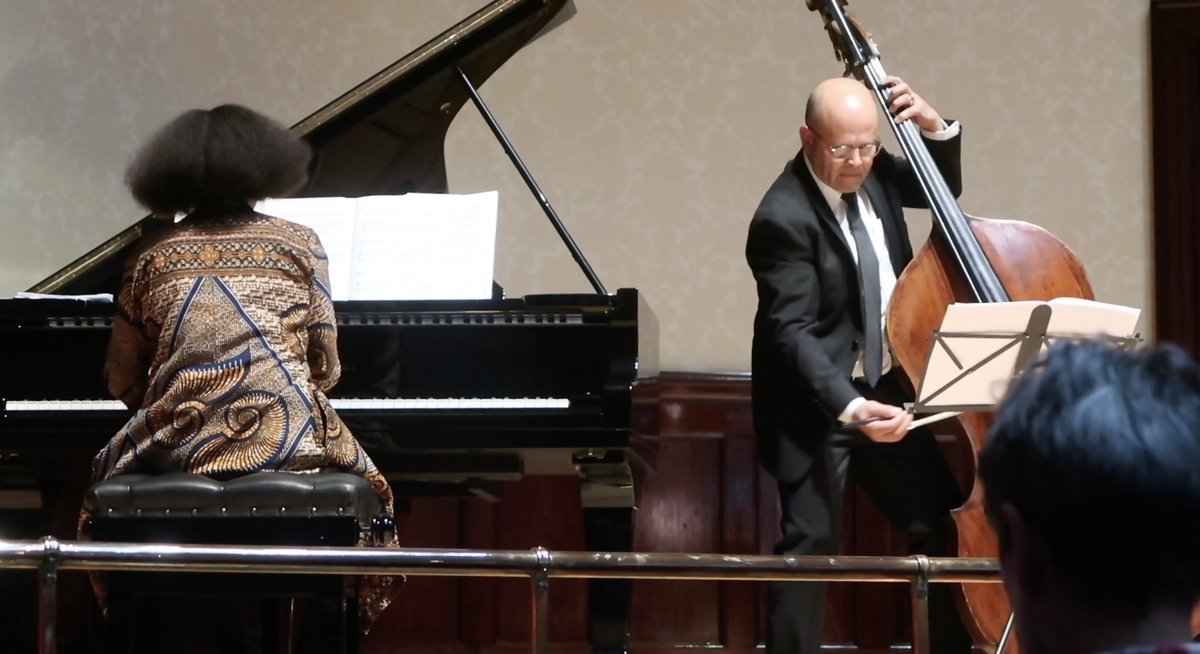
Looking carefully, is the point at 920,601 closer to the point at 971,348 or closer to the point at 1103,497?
the point at 971,348

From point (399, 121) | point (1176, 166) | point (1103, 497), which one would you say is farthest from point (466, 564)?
point (1176, 166)

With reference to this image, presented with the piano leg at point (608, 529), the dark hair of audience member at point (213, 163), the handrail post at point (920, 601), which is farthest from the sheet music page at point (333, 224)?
the handrail post at point (920, 601)

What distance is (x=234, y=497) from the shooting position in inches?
98.6

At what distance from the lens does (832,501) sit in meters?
2.89

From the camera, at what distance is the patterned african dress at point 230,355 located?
2576 mm

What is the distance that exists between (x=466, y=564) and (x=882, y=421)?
1154 mm

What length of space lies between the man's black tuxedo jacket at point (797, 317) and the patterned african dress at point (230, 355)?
0.82 metres

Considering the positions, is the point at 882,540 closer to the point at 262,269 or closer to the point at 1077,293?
the point at 1077,293

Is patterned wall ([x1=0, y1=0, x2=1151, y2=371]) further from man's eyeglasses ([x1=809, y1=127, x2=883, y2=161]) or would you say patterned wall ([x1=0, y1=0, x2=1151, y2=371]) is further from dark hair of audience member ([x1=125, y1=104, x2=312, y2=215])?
dark hair of audience member ([x1=125, y1=104, x2=312, y2=215])

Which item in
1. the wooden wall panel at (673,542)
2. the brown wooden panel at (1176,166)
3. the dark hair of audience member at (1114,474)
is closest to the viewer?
the dark hair of audience member at (1114,474)

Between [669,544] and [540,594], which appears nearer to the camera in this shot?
[540,594]

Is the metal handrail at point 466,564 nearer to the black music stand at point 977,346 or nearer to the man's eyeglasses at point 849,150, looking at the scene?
the black music stand at point 977,346

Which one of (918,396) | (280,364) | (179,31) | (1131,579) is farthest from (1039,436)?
(179,31)

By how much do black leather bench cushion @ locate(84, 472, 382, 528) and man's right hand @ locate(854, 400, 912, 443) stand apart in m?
0.96
